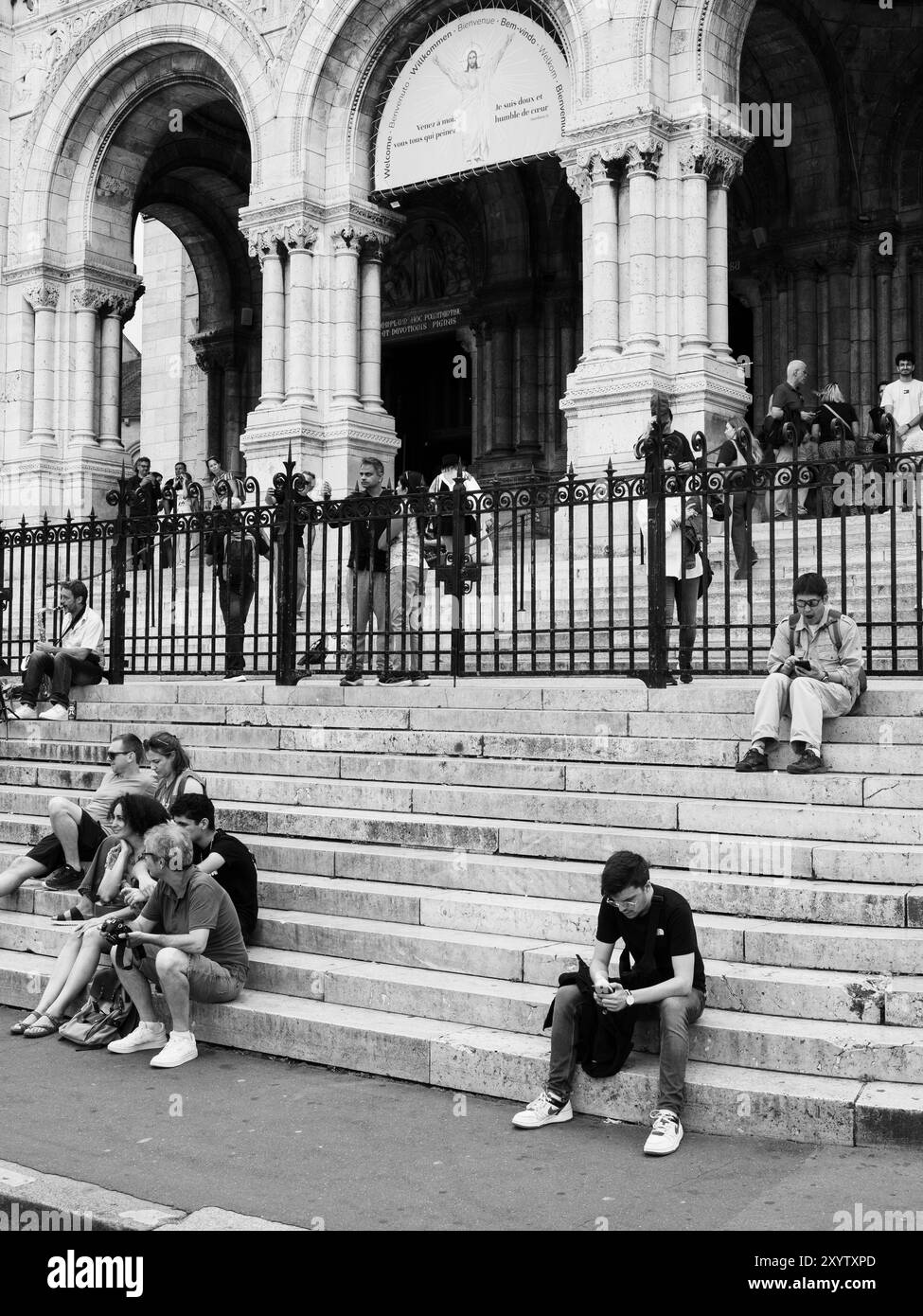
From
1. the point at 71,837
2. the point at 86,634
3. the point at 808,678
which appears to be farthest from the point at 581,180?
the point at 71,837

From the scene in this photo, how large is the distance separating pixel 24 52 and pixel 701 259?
12347 mm

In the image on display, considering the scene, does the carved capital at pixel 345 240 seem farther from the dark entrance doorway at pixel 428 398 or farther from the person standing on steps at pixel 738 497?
the person standing on steps at pixel 738 497

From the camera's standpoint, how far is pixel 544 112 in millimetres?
16656

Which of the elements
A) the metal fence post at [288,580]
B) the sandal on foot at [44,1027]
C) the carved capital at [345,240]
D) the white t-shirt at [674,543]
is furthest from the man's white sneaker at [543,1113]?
the carved capital at [345,240]

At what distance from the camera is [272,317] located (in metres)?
19.0

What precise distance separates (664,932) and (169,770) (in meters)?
3.69

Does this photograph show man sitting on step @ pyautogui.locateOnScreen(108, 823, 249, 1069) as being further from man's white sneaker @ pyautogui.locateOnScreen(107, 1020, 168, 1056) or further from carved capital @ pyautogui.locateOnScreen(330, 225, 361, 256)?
carved capital @ pyautogui.locateOnScreen(330, 225, 361, 256)

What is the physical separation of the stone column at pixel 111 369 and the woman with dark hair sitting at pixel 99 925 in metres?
15.2

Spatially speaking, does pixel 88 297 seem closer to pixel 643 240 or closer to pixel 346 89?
pixel 346 89

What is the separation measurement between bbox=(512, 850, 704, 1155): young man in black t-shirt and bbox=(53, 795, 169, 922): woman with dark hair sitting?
108 inches

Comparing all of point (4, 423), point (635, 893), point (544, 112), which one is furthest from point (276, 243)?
point (635, 893)

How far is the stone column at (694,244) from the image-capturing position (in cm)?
1588

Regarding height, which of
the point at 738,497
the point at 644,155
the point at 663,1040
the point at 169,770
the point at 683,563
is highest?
the point at 644,155

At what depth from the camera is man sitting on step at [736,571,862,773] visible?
25.4 feet
